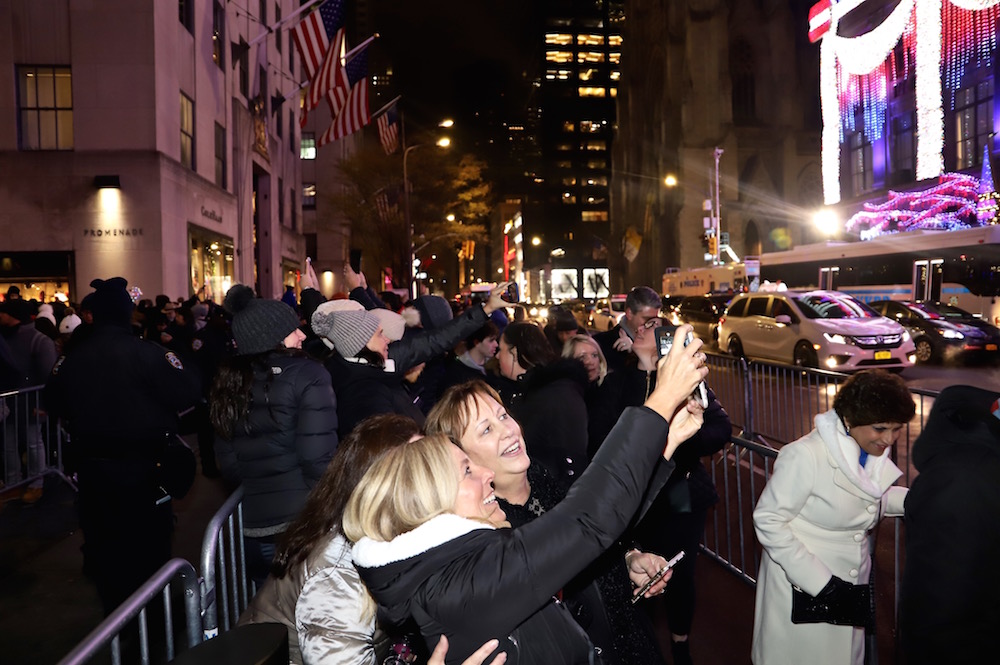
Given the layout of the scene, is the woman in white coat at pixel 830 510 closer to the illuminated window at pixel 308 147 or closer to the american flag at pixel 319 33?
the american flag at pixel 319 33

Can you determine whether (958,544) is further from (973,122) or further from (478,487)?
(973,122)

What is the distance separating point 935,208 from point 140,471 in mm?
41258

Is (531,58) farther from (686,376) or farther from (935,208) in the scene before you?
(686,376)

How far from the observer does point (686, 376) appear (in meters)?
1.91

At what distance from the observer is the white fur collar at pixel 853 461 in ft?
11.0

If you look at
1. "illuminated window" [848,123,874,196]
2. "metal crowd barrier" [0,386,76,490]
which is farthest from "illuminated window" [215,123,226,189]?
"illuminated window" [848,123,874,196]

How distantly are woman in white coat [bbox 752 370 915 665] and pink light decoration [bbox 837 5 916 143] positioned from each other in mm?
44118

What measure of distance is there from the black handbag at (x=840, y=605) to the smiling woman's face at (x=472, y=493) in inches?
75.6

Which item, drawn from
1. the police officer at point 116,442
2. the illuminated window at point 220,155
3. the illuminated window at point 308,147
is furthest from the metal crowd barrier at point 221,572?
the illuminated window at point 308,147

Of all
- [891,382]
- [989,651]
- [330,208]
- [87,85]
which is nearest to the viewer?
[989,651]

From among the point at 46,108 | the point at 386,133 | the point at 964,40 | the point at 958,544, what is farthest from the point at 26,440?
the point at 964,40

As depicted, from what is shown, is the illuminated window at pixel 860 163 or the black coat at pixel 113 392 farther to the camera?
the illuminated window at pixel 860 163

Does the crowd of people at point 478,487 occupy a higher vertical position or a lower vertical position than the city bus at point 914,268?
lower

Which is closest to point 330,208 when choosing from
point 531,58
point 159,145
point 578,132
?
point 159,145
